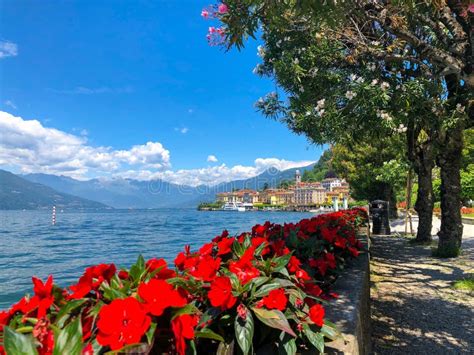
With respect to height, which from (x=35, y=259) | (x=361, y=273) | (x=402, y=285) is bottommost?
(x=35, y=259)

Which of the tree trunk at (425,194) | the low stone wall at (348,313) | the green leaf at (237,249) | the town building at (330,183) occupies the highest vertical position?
the town building at (330,183)

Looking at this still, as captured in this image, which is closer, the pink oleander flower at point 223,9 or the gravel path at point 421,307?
the pink oleander flower at point 223,9

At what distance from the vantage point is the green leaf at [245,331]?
128 cm

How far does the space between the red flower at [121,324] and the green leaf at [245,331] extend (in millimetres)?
435

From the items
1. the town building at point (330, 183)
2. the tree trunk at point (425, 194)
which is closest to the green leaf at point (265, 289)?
the tree trunk at point (425, 194)

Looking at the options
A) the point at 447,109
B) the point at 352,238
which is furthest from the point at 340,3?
the point at 447,109

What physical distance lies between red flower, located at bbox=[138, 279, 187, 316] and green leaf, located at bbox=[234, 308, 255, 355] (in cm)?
33

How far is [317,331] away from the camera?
1.54 meters

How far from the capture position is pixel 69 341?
0.97 m

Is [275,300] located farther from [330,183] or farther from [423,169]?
[330,183]

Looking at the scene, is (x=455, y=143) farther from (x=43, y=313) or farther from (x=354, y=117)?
(x=43, y=313)

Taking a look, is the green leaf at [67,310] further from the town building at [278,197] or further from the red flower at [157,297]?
the town building at [278,197]

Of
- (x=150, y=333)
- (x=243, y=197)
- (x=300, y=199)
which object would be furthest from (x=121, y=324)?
(x=243, y=197)

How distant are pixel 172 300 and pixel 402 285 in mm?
6280
